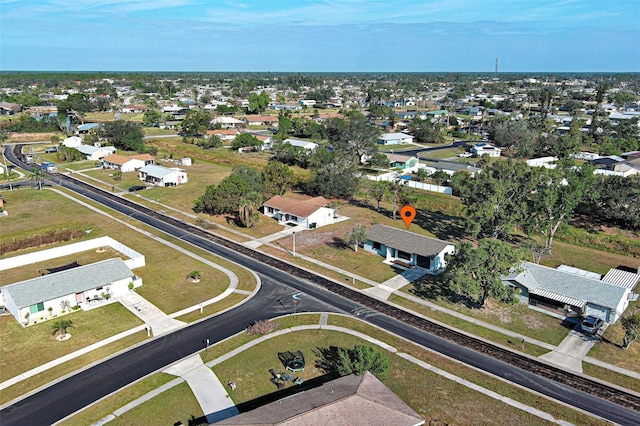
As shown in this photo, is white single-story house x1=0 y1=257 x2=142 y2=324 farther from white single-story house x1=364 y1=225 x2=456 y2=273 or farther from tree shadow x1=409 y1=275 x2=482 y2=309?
tree shadow x1=409 y1=275 x2=482 y2=309

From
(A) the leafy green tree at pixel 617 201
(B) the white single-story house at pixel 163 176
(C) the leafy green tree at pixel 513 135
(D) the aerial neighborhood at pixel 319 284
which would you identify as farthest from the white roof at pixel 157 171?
(C) the leafy green tree at pixel 513 135

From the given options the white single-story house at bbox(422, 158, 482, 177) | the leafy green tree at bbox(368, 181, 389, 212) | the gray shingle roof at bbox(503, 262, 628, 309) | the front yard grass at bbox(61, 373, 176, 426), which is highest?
the white single-story house at bbox(422, 158, 482, 177)

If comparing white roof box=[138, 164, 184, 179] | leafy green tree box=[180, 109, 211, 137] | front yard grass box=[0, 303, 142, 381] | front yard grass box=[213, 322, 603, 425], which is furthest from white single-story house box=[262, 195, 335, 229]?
leafy green tree box=[180, 109, 211, 137]

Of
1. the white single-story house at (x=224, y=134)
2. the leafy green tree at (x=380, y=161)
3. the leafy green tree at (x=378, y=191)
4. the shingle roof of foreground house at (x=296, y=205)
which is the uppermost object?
the white single-story house at (x=224, y=134)

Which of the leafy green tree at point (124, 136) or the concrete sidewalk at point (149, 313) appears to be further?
the leafy green tree at point (124, 136)

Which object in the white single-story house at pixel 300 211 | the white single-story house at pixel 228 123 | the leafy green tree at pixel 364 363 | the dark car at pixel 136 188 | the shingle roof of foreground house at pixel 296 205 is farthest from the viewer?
the white single-story house at pixel 228 123

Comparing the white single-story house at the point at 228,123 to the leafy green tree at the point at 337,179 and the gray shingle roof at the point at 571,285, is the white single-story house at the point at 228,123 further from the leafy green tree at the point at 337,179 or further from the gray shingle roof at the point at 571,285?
the gray shingle roof at the point at 571,285
